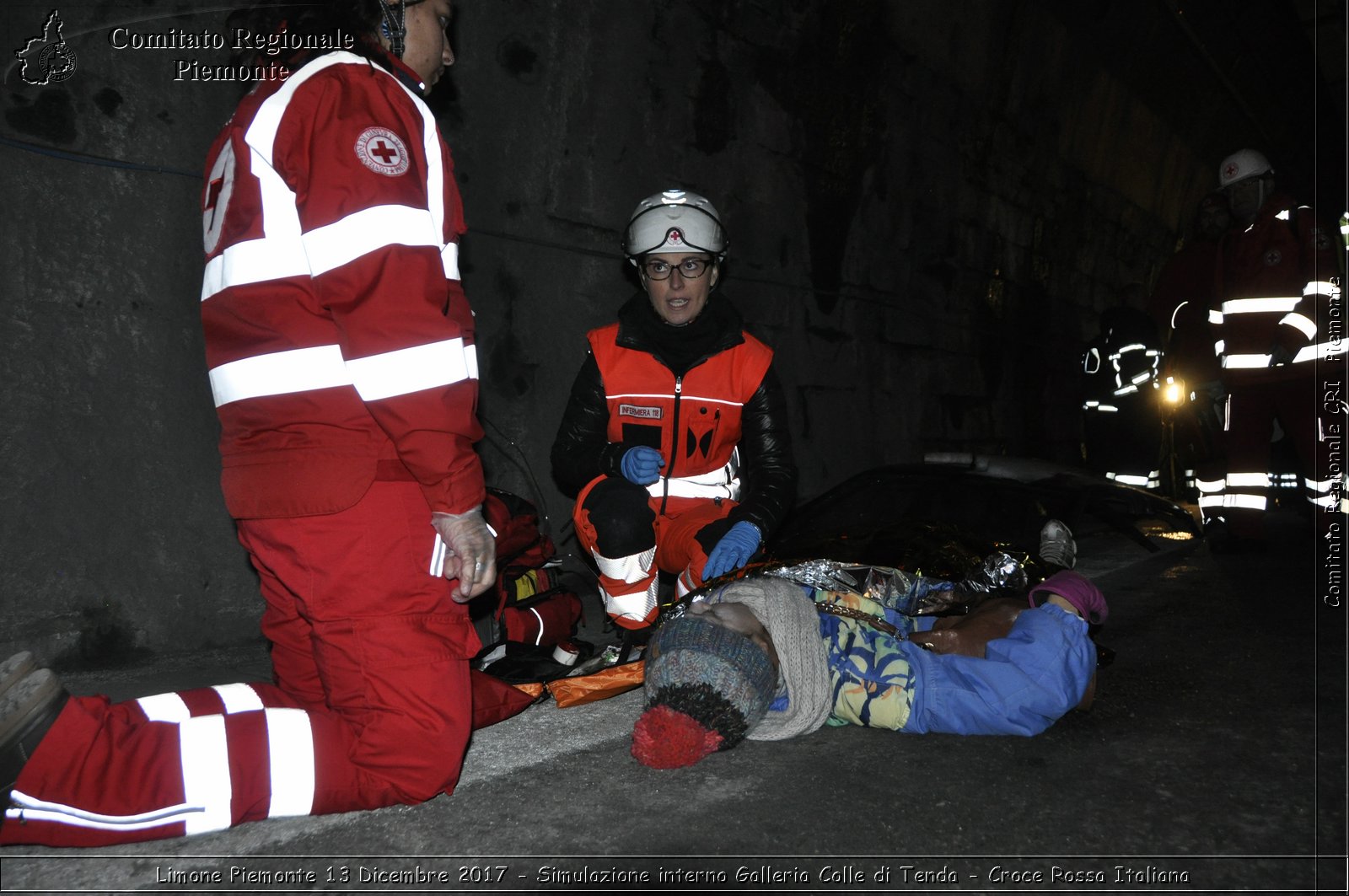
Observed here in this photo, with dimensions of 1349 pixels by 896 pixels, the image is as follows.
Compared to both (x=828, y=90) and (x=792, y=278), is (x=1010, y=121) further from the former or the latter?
(x=792, y=278)

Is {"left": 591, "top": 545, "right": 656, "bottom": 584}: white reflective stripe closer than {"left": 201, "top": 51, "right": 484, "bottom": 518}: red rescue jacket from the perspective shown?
No

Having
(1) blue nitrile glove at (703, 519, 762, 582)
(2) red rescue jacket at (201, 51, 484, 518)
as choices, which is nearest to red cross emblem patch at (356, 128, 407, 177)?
(2) red rescue jacket at (201, 51, 484, 518)

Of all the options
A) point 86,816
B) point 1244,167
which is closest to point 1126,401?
point 1244,167

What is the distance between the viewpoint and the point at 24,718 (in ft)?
4.88

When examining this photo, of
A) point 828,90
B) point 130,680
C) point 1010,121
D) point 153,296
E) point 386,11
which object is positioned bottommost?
point 130,680

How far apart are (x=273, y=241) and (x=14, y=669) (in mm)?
864

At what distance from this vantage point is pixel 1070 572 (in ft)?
7.93

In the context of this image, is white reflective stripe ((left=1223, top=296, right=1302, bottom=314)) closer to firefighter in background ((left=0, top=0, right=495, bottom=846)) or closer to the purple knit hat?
the purple knit hat

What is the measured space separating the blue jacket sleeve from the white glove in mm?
1103

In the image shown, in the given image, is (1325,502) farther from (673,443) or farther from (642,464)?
(642,464)

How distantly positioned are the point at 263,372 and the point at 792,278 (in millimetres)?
4357

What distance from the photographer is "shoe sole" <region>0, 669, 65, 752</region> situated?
4.82ft

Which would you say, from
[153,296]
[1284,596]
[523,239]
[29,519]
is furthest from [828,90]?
[29,519]

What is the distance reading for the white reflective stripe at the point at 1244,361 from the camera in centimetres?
482
